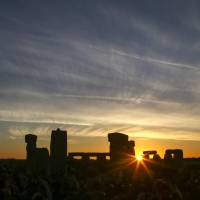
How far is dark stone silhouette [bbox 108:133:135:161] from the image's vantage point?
1203 inches

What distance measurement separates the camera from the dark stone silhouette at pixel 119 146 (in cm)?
3055

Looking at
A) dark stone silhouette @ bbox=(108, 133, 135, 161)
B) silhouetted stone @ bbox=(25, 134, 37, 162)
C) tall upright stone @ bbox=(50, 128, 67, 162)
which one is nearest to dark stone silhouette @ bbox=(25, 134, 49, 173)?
silhouetted stone @ bbox=(25, 134, 37, 162)

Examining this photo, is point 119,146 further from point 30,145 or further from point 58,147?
point 30,145

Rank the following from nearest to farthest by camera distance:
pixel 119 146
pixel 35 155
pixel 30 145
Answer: pixel 35 155, pixel 119 146, pixel 30 145

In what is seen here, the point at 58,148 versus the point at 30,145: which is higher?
the point at 30,145

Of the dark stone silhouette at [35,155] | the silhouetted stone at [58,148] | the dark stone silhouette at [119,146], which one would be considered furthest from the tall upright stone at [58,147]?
the dark stone silhouette at [119,146]

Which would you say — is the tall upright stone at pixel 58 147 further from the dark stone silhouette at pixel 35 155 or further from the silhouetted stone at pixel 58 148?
the dark stone silhouette at pixel 35 155

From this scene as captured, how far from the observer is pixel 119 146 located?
3080cm

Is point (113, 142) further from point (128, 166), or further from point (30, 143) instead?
point (30, 143)

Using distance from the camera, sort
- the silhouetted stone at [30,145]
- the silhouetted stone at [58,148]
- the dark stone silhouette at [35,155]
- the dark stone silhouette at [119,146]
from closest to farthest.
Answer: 1. the dark stone silhouette at [35,155]
2. the dark stone silhouette at [119,146]
3. the silhouetted stone at [58,148]
4. the silhouetted stone at [30,145]

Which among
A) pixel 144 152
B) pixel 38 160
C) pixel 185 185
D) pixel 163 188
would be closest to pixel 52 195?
pixel 163 188

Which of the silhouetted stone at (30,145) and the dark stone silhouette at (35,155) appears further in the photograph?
the silhouetted stone at (30,145)

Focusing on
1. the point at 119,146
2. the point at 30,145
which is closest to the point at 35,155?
the point at 30,145

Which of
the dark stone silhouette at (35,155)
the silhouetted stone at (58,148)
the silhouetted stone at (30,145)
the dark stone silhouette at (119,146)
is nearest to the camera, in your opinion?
the dark stone silhouette at (35,155)
